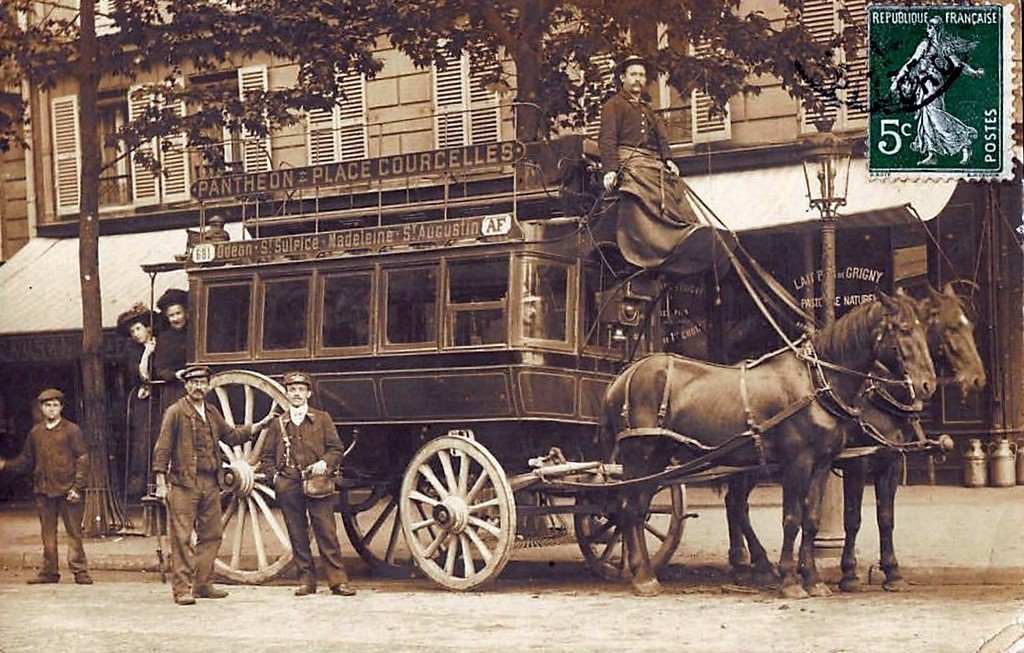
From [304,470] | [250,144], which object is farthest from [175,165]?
[304,470]

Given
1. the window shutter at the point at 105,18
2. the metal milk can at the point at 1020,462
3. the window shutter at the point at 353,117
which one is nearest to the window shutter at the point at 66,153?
the window shutter at the point at 105,18

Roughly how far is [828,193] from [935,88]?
3.12 ft

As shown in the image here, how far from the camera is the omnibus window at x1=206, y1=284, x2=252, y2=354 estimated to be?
11883 mm

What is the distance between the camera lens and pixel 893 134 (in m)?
10.1

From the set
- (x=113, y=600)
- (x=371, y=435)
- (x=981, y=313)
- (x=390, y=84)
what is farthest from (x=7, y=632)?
(x=981, y=313)

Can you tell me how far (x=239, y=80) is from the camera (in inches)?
451

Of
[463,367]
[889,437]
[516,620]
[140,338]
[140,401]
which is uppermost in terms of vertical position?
[140,338]

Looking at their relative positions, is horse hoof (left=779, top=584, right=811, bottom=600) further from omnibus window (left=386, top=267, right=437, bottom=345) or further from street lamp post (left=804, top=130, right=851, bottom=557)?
omnibus window (left=386, top=267, right=437, bottom=345)

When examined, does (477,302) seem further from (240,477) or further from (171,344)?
(171,344)

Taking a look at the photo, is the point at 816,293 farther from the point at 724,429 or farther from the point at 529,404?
the point at 529,404

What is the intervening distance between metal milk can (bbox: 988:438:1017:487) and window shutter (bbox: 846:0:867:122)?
2.12 m

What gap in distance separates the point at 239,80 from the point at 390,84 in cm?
103

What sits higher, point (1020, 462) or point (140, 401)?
point (140, 401)

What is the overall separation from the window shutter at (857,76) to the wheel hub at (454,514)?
348cm
